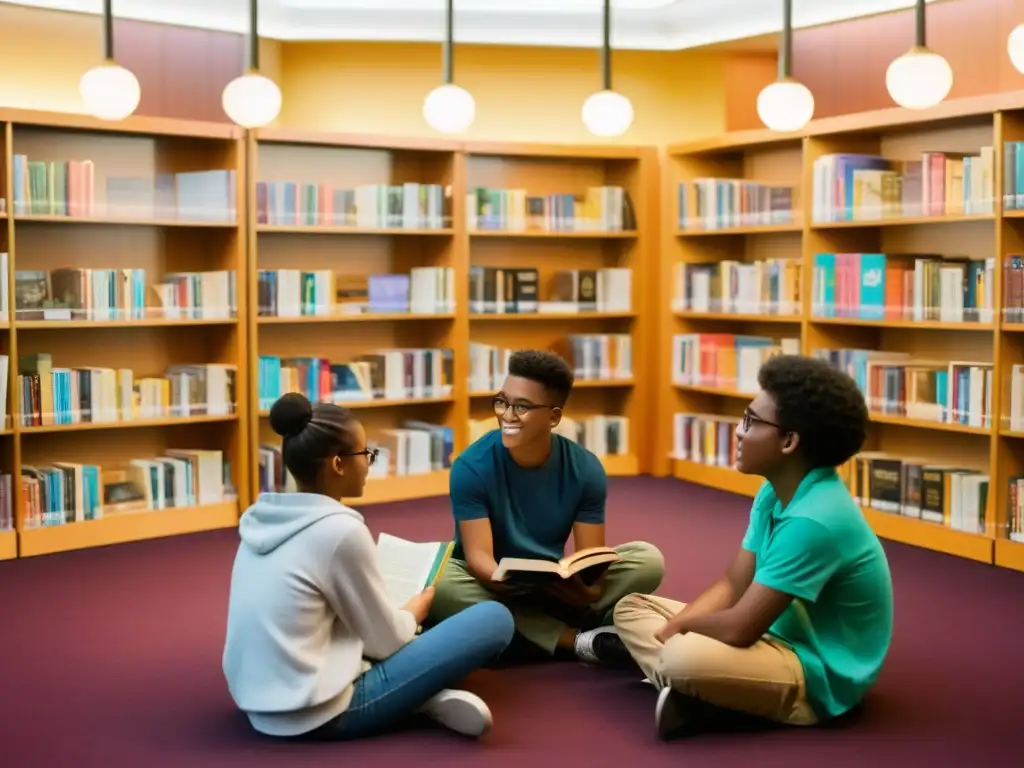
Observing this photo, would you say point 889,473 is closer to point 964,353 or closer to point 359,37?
point 964,353

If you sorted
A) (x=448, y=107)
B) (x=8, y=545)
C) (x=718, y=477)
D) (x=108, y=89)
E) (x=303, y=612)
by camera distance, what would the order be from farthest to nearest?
(x=718, y=477) < (x=8, y=545) < (x=448, y=107) < (x=108, y=89) < (x=303, y=612)

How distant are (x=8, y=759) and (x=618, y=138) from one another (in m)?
6.31

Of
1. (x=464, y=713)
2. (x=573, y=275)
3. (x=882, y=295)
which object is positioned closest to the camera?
(x=464, y=713)

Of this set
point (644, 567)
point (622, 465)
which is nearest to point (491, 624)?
point (644, 567)

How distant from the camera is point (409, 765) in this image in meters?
3.47

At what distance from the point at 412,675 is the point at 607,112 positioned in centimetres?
328

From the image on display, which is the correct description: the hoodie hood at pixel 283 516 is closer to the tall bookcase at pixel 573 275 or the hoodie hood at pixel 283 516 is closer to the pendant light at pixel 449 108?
the pendant light at pixel 449 108

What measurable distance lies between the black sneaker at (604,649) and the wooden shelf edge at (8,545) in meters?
3.15

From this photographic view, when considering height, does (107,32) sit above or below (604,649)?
above

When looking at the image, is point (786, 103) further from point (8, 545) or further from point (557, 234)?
point (8, 545)

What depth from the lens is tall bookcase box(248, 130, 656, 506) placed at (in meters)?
7.33

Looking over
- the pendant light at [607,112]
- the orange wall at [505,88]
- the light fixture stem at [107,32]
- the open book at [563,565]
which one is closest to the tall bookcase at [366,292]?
the orange wall at [505,88]

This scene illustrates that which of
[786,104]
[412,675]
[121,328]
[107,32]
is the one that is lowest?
[412,675]

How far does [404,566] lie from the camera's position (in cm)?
411
